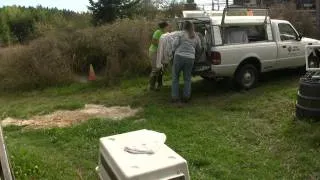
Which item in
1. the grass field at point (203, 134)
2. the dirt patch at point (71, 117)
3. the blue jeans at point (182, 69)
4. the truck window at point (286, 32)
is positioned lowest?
the dirt patch at point (71, 117)

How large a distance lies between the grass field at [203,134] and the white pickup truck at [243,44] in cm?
53

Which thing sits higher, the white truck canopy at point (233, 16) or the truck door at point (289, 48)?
the white truck canopy at point (233, 16)

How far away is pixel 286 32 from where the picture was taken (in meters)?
12.1

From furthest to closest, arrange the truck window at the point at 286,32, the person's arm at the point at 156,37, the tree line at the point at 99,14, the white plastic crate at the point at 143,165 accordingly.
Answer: the tree line at the point at 99,14, the truck window at the point at 286,32, the person's arm at the point at 156,37, the white plastic crate at the point at 143,165

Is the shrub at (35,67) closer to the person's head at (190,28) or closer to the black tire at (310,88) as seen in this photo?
the person's head at (190,28)

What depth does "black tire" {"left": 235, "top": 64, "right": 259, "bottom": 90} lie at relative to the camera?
11.2 meters

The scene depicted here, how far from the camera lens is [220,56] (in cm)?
1056

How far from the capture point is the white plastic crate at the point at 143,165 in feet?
8.58

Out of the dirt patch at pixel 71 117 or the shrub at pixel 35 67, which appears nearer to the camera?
the dirt patch at pixel 71 117

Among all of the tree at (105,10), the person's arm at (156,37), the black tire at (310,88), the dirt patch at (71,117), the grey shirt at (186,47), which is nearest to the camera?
the black tire at (310,88)

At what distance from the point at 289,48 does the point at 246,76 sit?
1.55 meters

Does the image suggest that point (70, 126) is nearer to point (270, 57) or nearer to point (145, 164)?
point (270, 57)

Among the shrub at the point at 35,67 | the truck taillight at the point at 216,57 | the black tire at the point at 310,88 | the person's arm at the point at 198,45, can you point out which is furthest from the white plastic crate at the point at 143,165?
the shrub at the point at 35,67

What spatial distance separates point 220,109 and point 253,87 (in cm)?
229
